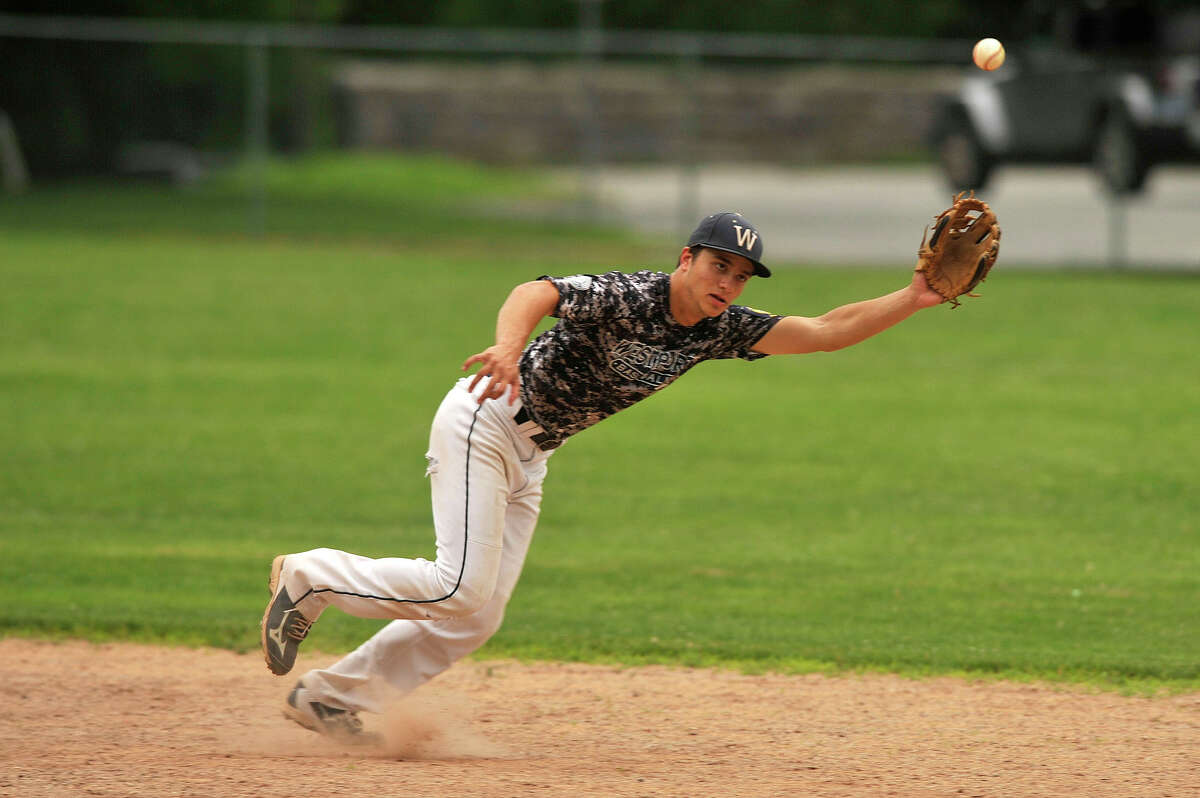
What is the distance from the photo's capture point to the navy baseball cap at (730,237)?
5.07 m

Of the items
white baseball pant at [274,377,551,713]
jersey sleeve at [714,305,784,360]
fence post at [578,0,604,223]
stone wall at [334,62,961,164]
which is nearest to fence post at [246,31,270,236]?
stone wall at [334,62,961,164]

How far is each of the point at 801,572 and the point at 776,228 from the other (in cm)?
1434

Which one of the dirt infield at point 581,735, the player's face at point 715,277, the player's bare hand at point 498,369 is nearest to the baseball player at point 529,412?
the player's face at point 715,277

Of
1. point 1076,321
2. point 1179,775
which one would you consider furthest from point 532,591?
point 1076,321

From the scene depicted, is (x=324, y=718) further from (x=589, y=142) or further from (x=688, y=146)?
(x=688, y=146)

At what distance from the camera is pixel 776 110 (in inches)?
1117

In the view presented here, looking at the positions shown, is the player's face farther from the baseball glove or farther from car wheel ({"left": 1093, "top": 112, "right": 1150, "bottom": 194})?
car wheel ({"left": 1093, "top": 112, "right": 1150, "bottom": 194})

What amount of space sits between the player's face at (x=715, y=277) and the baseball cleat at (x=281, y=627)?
186 cm

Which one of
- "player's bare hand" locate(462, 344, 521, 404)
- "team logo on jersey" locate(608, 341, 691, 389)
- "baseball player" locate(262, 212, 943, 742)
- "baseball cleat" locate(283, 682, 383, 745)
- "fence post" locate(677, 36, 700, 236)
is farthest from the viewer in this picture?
"fence post" locate(677, 36, 700, 236)

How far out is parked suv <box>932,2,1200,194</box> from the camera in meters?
18.8

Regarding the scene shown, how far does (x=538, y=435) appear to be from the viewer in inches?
214

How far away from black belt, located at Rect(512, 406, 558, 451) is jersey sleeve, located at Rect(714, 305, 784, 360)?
0.70 metres

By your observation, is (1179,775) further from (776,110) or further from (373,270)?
(776,110)

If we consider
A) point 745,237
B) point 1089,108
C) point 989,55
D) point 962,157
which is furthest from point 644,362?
point 962,157
